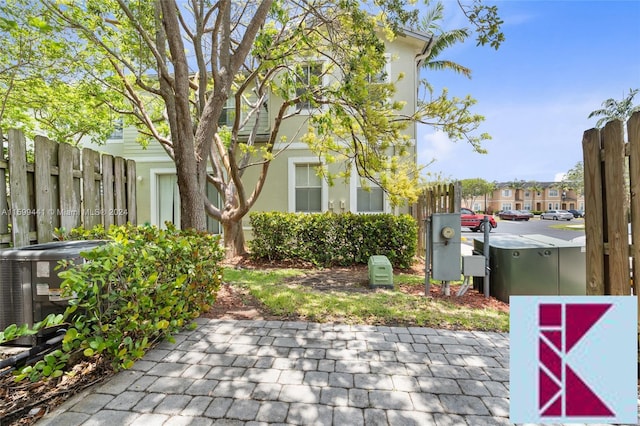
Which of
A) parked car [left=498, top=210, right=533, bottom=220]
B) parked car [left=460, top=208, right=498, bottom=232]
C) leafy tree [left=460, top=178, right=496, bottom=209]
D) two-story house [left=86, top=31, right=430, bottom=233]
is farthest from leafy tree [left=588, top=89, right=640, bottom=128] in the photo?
two-story house [left=86, top=31, right=430, bottom=233]

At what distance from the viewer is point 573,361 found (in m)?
2.16

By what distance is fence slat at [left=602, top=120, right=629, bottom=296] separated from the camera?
241 cm

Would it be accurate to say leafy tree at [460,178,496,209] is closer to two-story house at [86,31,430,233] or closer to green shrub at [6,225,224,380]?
two-story house at [86,31,430,233]

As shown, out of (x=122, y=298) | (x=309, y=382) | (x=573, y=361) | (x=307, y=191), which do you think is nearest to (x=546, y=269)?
(x=573, y=361)

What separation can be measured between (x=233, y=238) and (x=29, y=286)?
5516mm

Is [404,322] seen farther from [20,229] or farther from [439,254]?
[20,229]

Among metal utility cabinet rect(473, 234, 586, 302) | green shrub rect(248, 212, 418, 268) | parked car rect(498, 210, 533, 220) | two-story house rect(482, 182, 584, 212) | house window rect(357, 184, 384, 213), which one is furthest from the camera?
two-story house rect(482, 182, 584, 212)

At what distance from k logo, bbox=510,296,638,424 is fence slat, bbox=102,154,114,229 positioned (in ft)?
17.4

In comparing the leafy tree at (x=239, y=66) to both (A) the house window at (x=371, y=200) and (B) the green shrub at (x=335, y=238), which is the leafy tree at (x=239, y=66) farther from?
(A) the house window at (x=371, y=200)

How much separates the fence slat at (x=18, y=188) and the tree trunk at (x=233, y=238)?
15.4 feet

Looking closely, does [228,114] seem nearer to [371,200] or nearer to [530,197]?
[371,200]

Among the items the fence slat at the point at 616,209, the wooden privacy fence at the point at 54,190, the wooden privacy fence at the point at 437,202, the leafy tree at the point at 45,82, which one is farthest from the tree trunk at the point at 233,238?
the fence slat at the point at 616,209

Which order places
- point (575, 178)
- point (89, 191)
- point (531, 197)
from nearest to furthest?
point (89, 191) → point (575, 178) → point (531, 197)

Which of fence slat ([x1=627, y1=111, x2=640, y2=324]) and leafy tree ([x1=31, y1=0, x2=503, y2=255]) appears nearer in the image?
fence slat ([x1=627, y1=111, x2=640, y2=324])
